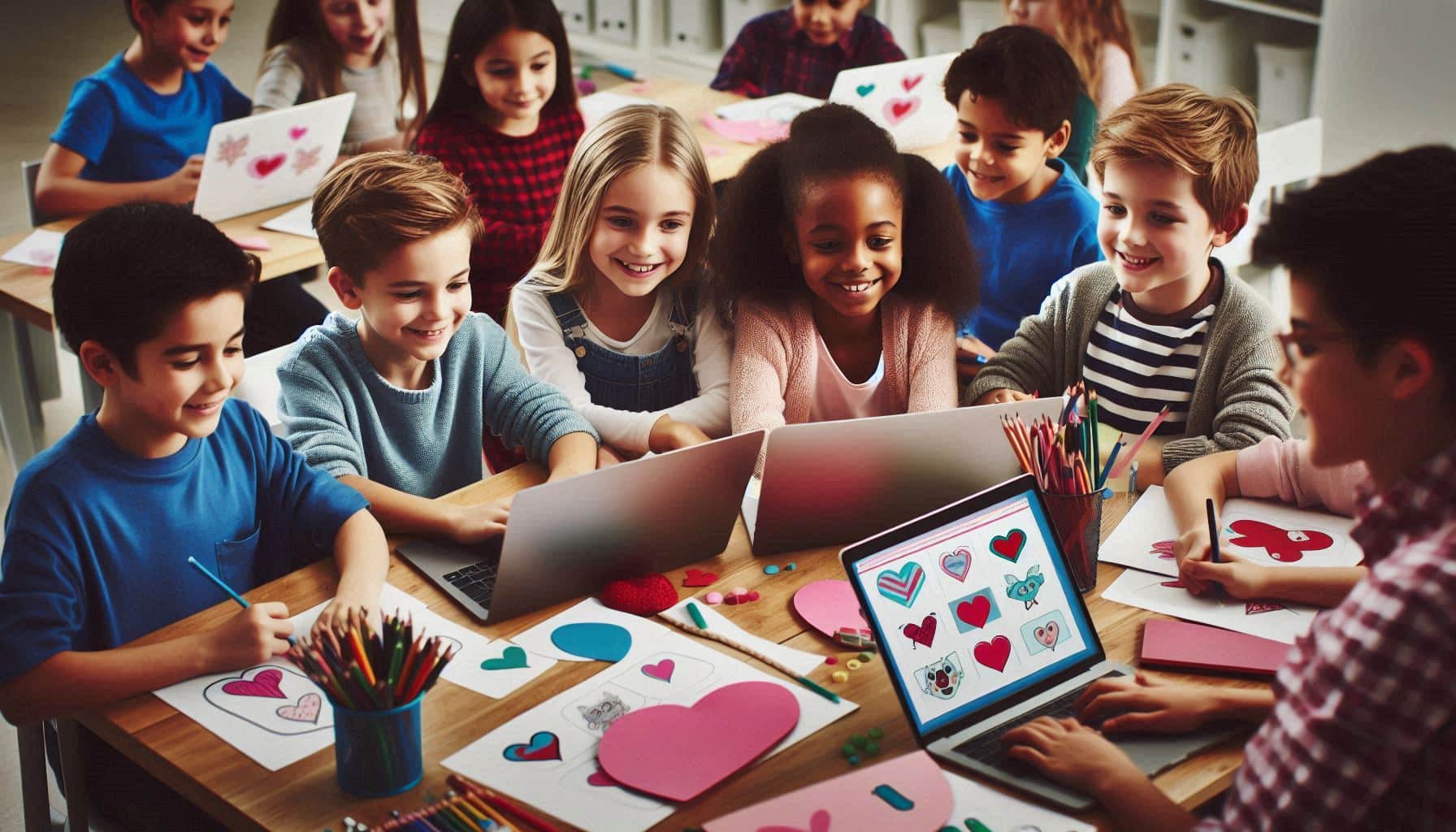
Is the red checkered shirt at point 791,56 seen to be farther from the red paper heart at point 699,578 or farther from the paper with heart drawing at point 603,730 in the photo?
the paper with heart drawing at point 603,730

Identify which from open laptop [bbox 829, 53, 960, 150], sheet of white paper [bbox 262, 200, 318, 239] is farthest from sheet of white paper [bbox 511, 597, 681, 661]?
open laptop [bbox 829, 53, 960, 150]

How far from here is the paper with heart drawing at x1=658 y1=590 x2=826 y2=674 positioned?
1402mm

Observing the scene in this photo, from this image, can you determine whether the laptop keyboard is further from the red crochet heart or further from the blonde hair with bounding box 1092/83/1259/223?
the blonde hair with bounding box 1092/83/1259/223

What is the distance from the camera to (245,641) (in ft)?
4.49

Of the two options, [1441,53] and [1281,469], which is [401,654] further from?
[1441,53]

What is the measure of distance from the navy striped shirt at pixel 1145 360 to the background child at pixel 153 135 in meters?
1.77

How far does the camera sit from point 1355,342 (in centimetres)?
108

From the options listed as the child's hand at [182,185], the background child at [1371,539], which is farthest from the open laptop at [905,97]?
the background child at [1371,539]

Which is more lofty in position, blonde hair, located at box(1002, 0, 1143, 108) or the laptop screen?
blonde hair, located at box(1002, 0, 1143, 108)

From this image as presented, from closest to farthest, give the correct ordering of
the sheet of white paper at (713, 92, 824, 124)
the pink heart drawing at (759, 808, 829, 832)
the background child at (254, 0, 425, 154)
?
the pink heart drawing at (759, 808, 829, 832)
the background child at (254, 0, 425, 154)
the sheet of white paper at (713, 92, 824, 124)

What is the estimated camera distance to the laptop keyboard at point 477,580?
1.52m

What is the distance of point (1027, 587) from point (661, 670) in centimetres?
37

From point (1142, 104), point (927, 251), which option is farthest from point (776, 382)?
point (1142, 104)

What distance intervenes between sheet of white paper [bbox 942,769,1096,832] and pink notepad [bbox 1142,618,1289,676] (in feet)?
0.90
